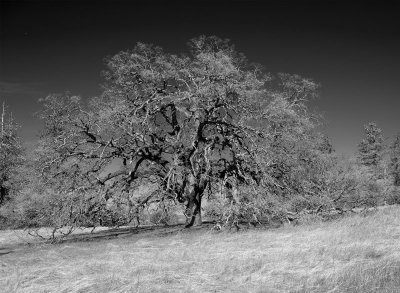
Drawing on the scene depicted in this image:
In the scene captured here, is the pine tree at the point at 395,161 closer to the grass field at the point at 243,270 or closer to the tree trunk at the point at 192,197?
the tree trunk at the point at 192,197

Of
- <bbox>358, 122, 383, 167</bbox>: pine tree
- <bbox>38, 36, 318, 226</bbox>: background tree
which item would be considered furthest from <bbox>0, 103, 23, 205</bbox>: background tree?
<bbox>358, 122, 383, 167</bbox>: pine tree

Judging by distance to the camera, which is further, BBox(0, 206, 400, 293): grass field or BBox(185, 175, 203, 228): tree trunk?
BBox(185, 175, 203, 228): tree trunk

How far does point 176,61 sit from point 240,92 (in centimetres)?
346

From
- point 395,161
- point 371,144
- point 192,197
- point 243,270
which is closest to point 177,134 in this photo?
point 192,197

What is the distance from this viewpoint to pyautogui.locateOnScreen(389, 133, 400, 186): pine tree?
55.6 m

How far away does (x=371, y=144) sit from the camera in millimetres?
70562

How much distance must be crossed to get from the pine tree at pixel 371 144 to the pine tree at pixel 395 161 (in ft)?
14.4

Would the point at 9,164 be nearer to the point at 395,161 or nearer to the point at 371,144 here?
the point at 395,161

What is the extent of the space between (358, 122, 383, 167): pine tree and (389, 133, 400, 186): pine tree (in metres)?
4.38

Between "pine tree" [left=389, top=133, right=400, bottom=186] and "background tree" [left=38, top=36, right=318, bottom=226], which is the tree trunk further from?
"pine tree" [left=389, top=133, right=400, bottom=186]

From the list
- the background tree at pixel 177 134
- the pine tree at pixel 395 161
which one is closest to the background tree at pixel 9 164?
the background tree at pixel 177 134

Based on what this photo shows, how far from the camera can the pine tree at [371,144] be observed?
69062 millimetres

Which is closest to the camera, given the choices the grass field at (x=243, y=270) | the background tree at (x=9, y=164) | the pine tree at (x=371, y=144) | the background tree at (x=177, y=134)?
the grass field at (x=243, y=270)

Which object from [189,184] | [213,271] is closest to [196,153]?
[189,184]
